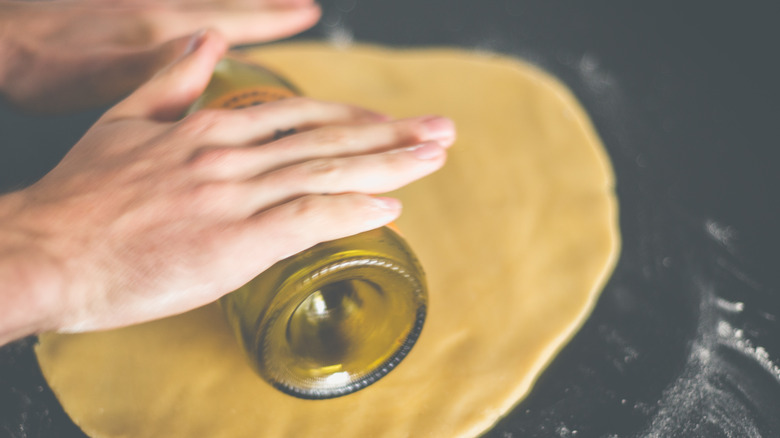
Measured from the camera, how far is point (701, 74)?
3.50 ft

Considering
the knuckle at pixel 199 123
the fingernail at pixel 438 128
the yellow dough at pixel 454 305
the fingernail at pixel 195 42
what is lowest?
the yellow dough at pixel 454 305

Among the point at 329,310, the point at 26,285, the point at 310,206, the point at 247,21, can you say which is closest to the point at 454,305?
the point at 329,310

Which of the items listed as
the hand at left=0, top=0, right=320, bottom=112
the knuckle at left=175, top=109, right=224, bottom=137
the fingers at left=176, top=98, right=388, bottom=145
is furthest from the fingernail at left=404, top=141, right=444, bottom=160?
the hand at left=0, top=0, right=320, bottom=112

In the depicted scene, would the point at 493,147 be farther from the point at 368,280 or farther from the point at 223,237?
the point at 223,237

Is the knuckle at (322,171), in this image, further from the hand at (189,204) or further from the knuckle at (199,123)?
the knuckle at (199,123)

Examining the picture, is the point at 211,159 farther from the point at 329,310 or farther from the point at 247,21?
the point at 247,21

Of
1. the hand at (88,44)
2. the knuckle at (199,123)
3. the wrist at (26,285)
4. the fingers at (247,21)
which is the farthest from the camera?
the fingers at (247,21)

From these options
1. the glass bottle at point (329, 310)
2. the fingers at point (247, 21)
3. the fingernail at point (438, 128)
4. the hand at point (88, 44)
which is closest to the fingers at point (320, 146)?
the fingernail at point (438, 128)

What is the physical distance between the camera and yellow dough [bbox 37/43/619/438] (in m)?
0.68

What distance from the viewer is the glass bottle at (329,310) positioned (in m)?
0.59

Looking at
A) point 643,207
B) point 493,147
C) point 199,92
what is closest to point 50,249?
point 199,92

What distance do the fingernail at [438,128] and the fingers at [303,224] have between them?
0.15m

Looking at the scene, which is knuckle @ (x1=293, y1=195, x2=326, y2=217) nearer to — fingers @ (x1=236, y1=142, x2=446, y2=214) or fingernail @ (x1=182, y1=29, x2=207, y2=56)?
fingers @ (x1=236, y1=142, x2=446, y2=214)

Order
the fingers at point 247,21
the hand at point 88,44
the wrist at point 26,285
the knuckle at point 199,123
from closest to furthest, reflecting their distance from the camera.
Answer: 1. the wrist at point 26,285
2. the knuckle at point 199,123
3. the hand at point 88,44
4. the fingers at point 247,21
